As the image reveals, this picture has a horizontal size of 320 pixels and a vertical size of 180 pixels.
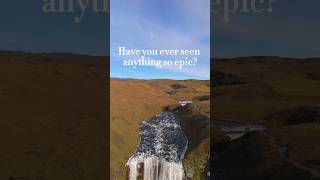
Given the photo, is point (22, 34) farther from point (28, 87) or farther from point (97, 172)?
point (97, 172)

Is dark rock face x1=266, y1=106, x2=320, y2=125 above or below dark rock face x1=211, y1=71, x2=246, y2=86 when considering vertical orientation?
below

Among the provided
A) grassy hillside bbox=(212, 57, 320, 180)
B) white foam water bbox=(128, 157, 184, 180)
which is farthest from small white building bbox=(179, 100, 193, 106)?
white foam water bbox=(128, 157, 184, 180)

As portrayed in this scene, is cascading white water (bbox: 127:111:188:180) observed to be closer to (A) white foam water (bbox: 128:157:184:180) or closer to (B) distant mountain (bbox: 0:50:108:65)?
(A) white foam water (bbox: 128:157:184:180)

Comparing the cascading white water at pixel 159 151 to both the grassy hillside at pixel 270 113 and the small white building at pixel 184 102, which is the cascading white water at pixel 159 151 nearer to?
the small white building at pixel 184 102

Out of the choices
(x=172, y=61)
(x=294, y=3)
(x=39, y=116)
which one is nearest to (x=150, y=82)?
(x=172, y=61)

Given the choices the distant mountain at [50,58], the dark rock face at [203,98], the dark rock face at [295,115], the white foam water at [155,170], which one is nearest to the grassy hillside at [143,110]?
the dark rock face at [203,98]

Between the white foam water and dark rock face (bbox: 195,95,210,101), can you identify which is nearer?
dark rock face (bbox: 195,95,210,101)
